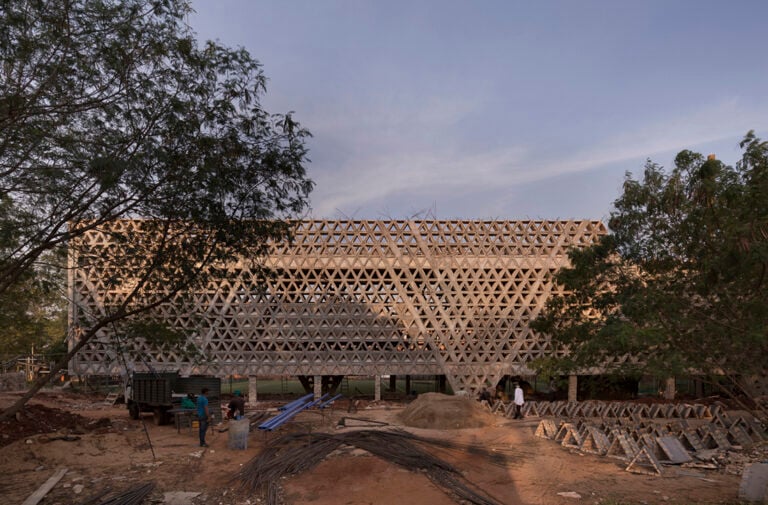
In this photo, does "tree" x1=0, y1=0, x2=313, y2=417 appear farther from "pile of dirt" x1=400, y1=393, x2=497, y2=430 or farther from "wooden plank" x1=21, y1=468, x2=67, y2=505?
"pile of dirt" x1=400, y1=393, x2=497, y2=430

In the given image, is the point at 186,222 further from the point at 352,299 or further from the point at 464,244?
the point at 464,244

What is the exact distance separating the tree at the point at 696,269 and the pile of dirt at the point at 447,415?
5.68 metres

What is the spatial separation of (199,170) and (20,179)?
9.27 feet

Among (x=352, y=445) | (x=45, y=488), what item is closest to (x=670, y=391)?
(x=352, y=445)

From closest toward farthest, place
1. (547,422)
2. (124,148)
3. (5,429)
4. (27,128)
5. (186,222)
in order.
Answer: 1. (27,128)
2. (124,148)
3. (186,222)
4. (5,429)
5. (547,422)

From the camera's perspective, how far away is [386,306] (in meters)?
22.9

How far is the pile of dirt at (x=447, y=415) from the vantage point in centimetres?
1533

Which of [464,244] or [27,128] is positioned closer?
[27,128]

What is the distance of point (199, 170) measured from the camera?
8180 mm

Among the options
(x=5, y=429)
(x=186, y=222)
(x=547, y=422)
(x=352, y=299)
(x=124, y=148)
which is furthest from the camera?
(x=352, y=299)

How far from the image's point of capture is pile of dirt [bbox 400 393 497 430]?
15328 mm

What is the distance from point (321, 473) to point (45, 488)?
17.3ft

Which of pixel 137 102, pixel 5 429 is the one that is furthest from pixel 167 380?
pixel 137 102

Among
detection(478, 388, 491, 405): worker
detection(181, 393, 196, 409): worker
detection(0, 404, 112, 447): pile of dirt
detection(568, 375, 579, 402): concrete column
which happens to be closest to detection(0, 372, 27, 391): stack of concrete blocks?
detection(0, 404, 112, 447): pile of dirt
